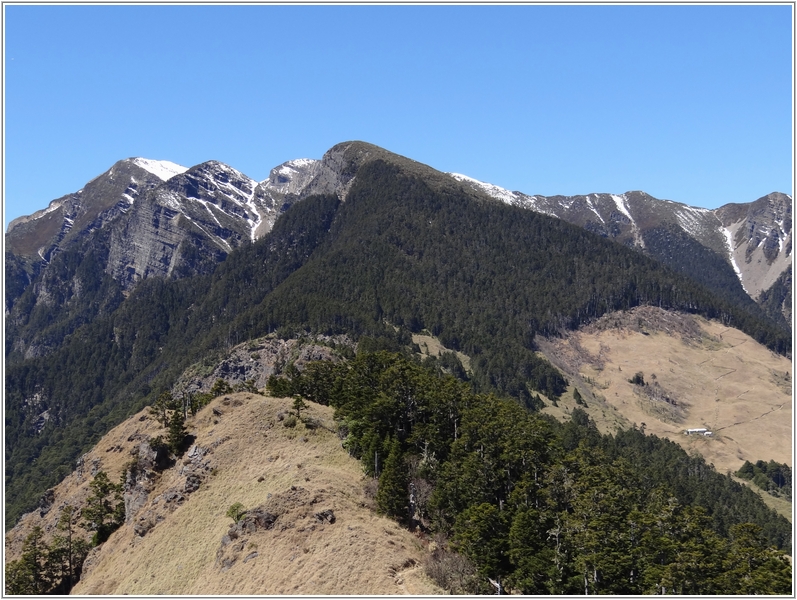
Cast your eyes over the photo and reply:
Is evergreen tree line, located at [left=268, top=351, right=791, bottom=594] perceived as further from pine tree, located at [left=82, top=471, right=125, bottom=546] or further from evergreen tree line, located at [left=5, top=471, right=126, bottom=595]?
evergreen tree line, located at [left=5, top=471, right=126, bottom=595]

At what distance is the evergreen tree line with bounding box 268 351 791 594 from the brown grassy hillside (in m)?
5.15

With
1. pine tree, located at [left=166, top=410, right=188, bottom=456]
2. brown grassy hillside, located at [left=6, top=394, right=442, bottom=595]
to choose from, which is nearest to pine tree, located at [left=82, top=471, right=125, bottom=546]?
brown grassy hillside, located at [left=6, top=394, right=442, bottom=595]

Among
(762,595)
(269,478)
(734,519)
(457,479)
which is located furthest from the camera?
(734,519)

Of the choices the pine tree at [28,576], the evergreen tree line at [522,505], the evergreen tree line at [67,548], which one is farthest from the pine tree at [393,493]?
the pine tree at [28,576]

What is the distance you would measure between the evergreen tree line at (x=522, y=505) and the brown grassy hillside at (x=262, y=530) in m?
5.15

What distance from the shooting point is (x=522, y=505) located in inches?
3162

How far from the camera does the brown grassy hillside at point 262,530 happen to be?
74188 mm

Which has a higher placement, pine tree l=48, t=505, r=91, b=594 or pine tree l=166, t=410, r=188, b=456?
pine tree l=166, t=410, r=188, b=456

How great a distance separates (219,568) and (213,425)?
36525 mm

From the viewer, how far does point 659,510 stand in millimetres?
84312

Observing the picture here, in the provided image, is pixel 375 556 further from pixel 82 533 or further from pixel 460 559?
pixel 82 533

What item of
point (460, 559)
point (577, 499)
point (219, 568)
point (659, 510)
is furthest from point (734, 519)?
point (219, 568)

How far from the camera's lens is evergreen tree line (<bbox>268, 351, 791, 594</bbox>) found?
6981 centimetres

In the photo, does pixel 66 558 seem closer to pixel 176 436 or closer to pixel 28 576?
pixel 28 576
